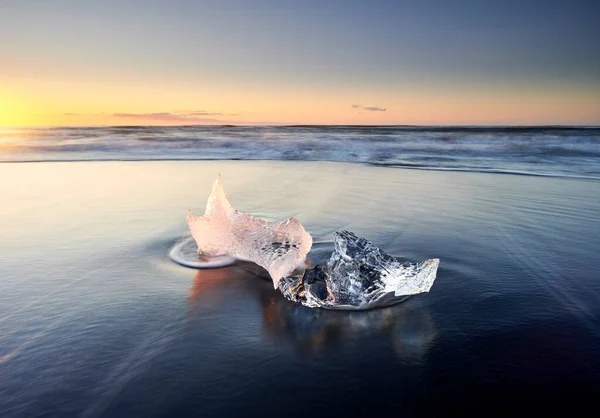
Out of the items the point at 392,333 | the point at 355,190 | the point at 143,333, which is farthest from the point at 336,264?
the point at 355,190

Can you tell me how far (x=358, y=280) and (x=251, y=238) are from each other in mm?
1040

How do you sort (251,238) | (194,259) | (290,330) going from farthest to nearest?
1. (194,259)
2. (251,238)
3. (290,330)

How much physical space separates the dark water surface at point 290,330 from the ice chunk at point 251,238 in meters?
0.17

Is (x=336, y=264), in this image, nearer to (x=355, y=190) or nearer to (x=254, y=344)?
(x=254, y=344)

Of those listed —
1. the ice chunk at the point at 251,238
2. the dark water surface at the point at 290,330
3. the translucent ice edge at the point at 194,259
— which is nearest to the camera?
the dark water surface at the point at 290,330

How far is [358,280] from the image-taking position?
2.49 metres

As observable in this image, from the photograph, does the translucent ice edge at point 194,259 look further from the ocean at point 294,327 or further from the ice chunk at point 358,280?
the ice chunk at point 358,280

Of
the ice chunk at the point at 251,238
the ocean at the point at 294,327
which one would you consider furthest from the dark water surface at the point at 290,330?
the ice chunk at the point at 251,238

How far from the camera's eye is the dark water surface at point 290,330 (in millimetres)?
1738

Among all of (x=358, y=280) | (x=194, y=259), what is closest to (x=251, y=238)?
(x=194, y=259)

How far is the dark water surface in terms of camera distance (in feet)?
5.70

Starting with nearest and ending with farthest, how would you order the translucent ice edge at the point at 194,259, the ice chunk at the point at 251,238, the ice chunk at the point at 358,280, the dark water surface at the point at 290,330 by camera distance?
1. the dark water surface at the point at 290,330
2. the ice chunk at the point at 358,280
3. the ice chunk at the point at 251,238
4. the translucent ice edge at the point at 194,259

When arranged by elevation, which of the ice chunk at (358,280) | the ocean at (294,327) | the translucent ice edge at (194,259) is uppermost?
the ice chunk at (358,280)

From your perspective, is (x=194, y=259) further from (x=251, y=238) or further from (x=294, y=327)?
(x=294, y=327)
